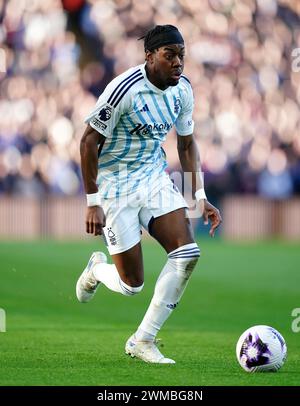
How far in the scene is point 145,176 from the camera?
319 inches

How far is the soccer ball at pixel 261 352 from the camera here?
7.25m

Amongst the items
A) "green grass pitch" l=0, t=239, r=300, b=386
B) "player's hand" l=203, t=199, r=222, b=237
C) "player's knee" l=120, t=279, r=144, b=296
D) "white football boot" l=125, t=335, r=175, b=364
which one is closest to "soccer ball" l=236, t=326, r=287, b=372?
"green grass pitch" l=0, t=239, r=300, b=386

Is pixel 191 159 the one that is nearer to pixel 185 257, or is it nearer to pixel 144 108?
pixel 144 108

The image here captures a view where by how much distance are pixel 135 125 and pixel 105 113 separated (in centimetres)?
34

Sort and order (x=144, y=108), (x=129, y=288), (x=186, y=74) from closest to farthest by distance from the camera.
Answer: (x=144, y=108)
(x=129, y=288)
(x=186, y=74)

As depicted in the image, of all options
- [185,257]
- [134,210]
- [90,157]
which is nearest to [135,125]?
[90,157]

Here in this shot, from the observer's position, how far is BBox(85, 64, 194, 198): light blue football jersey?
7.74 m

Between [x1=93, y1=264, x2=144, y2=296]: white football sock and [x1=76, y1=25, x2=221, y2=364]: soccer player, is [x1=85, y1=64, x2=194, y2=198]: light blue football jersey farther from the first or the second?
[x1=93, y1=264, x2=144, y2=296]: white football sock

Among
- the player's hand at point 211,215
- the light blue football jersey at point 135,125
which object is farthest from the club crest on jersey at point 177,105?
the player's hand at point 211,215

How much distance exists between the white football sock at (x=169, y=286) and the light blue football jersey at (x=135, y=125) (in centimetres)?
69

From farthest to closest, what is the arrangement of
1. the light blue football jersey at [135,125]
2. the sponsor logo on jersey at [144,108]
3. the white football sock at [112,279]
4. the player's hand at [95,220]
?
the white football sock at [112,279] → the sponsor logo on jersey at [144,108] → the light blue football jersey at [135,125] → the player's hand at [95,220]

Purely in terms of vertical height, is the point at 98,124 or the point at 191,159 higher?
the point at 98,124

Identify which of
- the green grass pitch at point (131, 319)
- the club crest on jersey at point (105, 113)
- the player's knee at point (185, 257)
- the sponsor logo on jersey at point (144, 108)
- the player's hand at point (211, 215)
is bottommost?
the green grass pitch at point (131, 319)

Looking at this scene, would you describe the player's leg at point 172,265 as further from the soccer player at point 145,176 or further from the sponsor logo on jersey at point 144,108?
the sponsor logo on jersey at point 144,108
